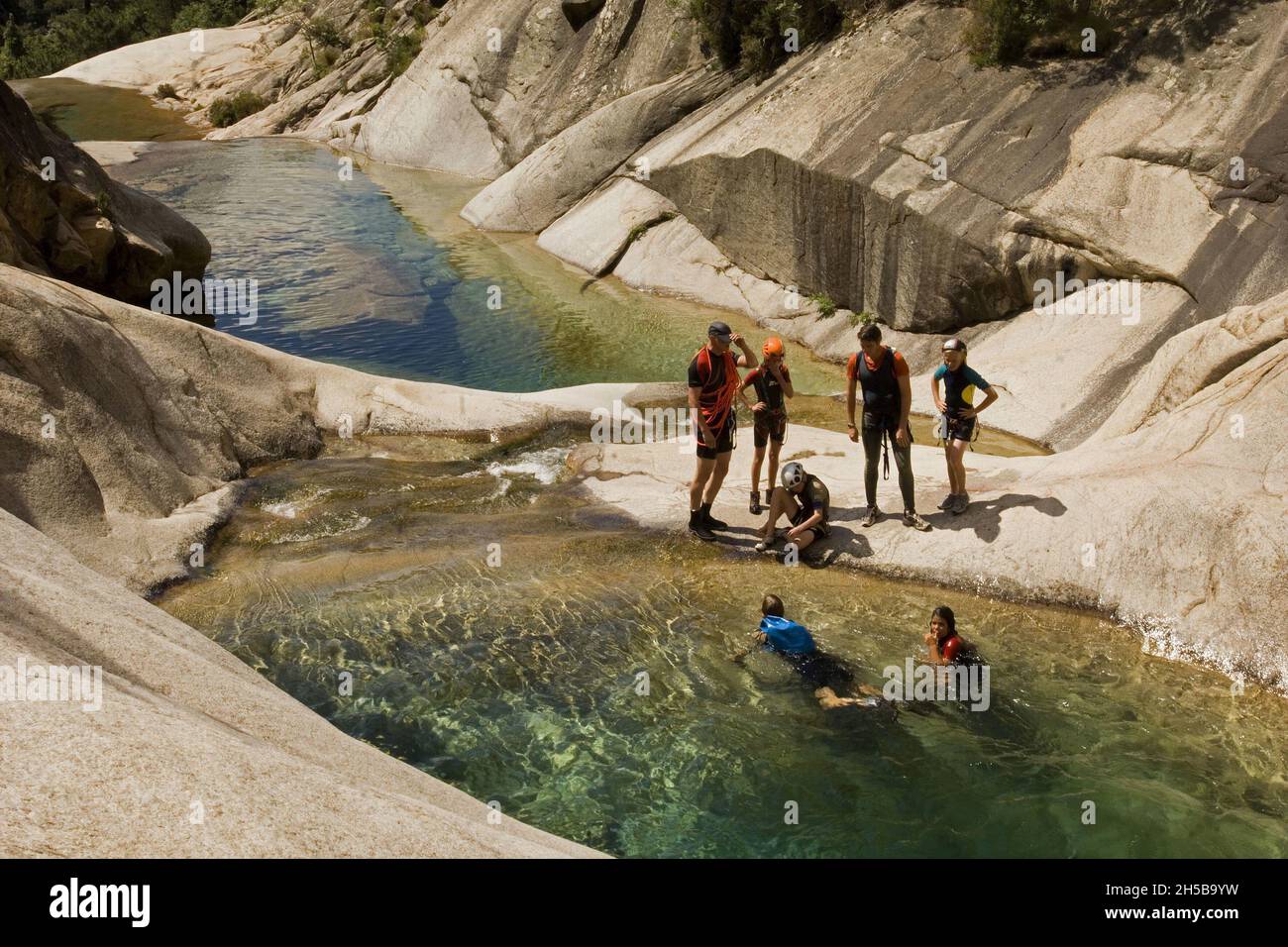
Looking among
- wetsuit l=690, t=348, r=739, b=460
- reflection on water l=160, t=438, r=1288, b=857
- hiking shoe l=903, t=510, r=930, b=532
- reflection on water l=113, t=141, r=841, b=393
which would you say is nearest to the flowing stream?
reflection on water l=160, t=438, r=1288, b=857

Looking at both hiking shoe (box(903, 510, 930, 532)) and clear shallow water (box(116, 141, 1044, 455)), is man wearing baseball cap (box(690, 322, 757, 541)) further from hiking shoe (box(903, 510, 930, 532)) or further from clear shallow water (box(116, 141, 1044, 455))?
clear shallow water (box(116, 141, 1044, 455))

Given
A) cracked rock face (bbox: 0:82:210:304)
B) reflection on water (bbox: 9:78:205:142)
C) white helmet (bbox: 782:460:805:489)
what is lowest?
white helmet (bbox: 782:460:805:489)

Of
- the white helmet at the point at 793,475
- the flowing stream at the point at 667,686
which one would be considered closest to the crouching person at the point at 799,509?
the white helmet at the point at 793,475

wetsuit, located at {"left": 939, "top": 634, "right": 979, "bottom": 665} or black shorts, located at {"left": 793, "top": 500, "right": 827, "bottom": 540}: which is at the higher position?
black shorts, located at {"left": 793, "top": 500, "right": 827, "bottom": 540}

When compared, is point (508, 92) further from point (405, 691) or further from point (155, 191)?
point (405, 691)

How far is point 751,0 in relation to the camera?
24.8 metres

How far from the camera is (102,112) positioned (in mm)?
48312

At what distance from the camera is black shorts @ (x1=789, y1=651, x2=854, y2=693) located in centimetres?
885

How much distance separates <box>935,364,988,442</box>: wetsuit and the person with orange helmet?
149 centimetres

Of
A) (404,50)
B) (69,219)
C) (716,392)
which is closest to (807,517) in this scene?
(716,392)

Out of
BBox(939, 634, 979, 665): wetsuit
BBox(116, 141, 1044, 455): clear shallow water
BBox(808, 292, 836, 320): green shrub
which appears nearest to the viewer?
BBox(939, 634, 979, 665): wetsuit

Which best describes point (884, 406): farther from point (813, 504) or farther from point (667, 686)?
point (667, 686)

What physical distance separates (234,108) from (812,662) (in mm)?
44701
